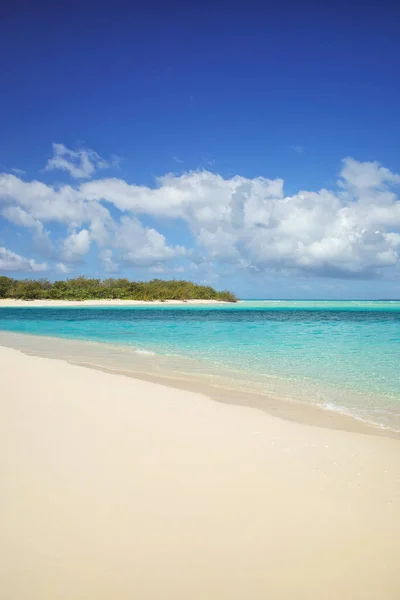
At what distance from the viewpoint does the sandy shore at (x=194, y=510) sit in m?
Answer: 2.33

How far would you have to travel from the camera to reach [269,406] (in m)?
6.59

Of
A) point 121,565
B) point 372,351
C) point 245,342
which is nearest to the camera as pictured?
point 121,565

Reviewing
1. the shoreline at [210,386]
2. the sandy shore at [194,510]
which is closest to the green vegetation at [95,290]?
the shoreline at [210,386]

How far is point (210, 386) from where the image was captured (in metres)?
8.23

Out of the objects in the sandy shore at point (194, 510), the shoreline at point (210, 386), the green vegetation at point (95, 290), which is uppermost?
the green vegetation at point (95, 290)

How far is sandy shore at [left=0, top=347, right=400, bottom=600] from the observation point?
233 centimetres

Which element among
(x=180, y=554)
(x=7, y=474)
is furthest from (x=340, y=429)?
(x=7, y=474)

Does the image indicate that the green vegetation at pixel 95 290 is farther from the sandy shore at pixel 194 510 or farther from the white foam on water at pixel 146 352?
the sandy shore at pixel 194 510

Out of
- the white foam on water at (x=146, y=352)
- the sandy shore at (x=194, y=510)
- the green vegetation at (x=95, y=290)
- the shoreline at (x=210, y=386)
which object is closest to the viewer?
the sandy shore at (x=194, y=510)

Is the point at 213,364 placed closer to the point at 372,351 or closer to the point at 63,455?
the point at 372,351

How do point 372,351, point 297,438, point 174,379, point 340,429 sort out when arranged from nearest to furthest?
point 297,438, point 340,429, point 174,379, point 372,351

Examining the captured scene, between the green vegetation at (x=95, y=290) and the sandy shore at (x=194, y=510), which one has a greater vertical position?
the green vegetation at (x=95, y=290)

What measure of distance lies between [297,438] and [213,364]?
21.6ft

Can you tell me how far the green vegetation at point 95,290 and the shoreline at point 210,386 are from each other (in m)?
76.2
